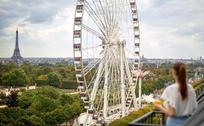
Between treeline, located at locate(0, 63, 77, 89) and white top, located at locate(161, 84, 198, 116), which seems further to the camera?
treeline, located at locate(0, 63, 77, 89)

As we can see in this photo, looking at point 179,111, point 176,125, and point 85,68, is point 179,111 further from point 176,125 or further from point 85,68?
point 85,68

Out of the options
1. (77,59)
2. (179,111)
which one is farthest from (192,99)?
(77,59)

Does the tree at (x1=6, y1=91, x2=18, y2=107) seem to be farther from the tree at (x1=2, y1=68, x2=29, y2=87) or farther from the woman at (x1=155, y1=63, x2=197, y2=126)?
the woman at (x1=155, y1=63, x2=197, y2=126)

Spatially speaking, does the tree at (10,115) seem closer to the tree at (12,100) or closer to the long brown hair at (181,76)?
the tree at (12,100)

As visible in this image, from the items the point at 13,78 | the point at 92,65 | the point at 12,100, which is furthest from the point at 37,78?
the point at 92,65

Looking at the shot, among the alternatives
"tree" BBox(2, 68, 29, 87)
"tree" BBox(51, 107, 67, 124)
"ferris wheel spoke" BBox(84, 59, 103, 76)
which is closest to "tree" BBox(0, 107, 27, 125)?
"tree" BBox(51, 107, 67, 124)

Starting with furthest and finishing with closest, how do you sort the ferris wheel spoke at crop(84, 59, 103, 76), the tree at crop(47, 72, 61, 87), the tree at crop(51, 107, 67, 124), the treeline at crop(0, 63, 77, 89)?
the tree at crop(47, 72, 61, 87)
the treeline at crop(0, 63, 77, 89)
the tree at crop(51, 107, 67, 124)
the ferris wheel spoke at crop(84, 59, 103, 76)

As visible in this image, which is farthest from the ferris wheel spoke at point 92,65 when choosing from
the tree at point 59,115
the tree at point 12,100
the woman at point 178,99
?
the tree at point 12,100
